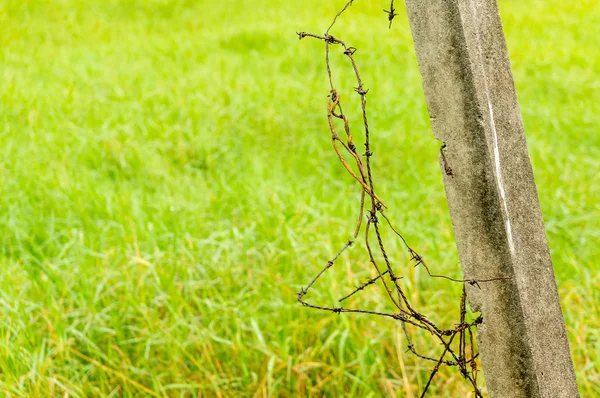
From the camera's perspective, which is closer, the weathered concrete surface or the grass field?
the weathered concrete surface

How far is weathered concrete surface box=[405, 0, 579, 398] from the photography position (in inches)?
39.8

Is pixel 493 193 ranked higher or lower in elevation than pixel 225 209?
lower

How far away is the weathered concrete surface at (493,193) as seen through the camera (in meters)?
1.01

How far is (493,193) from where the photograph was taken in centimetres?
103

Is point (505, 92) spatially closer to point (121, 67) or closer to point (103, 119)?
point (103, 119)

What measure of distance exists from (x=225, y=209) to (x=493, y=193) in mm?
2271

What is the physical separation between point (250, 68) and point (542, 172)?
297 centimetres

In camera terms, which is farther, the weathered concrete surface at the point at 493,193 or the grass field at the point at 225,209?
the grass field at the point at 225,209

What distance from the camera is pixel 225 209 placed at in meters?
3.18

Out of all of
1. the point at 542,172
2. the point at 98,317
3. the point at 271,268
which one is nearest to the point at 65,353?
the point at 98,317

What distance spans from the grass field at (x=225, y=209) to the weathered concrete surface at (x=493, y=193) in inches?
35.0

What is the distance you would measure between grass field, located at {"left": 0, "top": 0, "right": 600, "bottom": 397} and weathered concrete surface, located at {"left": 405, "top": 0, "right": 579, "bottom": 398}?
89cm

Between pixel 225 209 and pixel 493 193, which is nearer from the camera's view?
pixel 493 193

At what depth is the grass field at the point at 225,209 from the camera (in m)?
2.12
